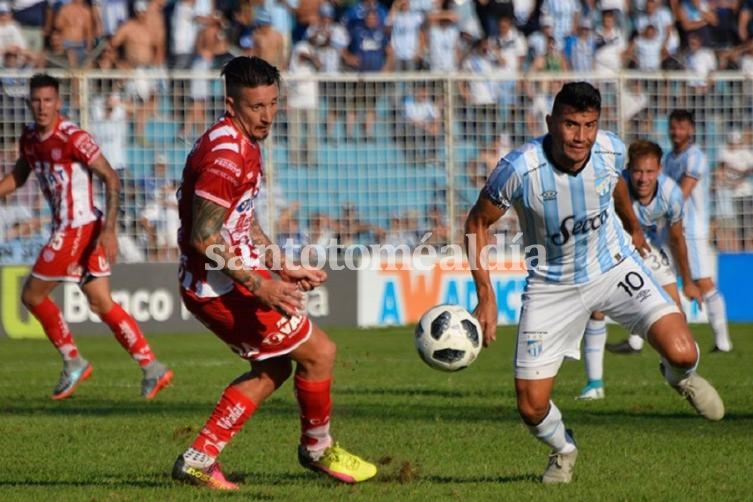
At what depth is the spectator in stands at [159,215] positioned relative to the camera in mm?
19344

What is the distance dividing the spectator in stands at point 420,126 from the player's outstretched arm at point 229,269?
43.2 feet

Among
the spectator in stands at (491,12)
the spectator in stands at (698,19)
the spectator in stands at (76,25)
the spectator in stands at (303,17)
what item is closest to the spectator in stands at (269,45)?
the spectator in stands at (303,17)

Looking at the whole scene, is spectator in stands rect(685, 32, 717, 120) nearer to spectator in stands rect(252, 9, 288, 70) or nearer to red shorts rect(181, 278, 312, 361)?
spectator in stands rect(252, 9, 288, 70)

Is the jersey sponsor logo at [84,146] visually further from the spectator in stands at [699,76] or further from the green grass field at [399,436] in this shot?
the spectator in stands at [699,76]

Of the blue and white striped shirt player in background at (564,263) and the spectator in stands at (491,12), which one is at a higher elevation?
the spectator in stands at (491,12)

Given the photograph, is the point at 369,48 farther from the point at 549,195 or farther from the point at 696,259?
the point at 549,195

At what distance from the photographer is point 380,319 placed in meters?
20.1

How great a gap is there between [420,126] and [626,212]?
460 inches

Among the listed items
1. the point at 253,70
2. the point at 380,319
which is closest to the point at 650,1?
the point at 380,319

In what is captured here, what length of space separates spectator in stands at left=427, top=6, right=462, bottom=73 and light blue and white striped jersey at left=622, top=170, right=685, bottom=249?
9.18 metres

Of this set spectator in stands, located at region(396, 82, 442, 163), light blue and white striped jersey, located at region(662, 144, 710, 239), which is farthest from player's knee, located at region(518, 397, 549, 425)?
spectator in stands, located at region(396, 82, 442, 163)

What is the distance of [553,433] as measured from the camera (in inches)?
300

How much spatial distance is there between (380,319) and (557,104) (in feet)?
41.5

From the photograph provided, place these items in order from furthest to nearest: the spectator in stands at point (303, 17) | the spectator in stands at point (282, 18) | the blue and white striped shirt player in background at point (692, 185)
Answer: the spectator in stands at point (303, 17) → the spectator in stands at point (282, 18) → the blue and white striped shirt player in background at point (692, 185)
